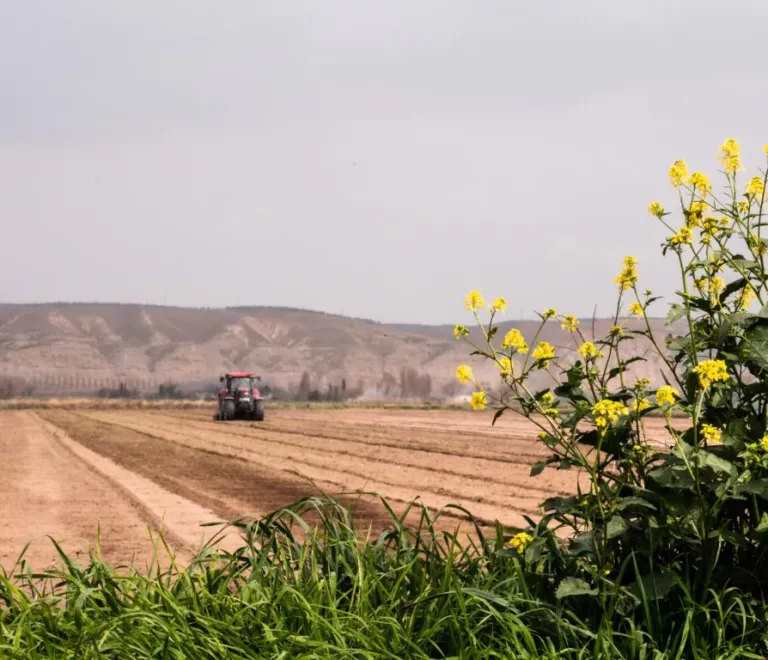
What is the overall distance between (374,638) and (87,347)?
104 metres

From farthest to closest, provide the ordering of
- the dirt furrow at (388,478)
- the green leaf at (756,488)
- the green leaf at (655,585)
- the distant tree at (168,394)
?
the distant tree at (168,394)
the dirt furrow at (388,478)
the green leaf at (655,585)
the green leaf at (756,488)

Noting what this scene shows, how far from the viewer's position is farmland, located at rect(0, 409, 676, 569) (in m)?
11.7

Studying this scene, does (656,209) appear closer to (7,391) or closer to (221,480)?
(221,480)

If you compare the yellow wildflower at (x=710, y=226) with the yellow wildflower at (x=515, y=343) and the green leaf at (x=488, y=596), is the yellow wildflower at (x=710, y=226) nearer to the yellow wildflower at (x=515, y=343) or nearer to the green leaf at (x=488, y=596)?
the yellow wildflower at (x=515, y=343)

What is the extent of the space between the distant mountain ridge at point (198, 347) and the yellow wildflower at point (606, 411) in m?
87.9

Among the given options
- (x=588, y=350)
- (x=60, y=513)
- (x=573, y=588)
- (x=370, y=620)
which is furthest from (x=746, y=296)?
(x=60, y=513)

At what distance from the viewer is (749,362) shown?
4559mm

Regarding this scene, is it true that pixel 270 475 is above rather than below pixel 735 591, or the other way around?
below

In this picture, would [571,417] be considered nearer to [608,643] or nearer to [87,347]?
[608,643]

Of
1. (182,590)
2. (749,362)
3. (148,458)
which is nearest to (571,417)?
(749,362)

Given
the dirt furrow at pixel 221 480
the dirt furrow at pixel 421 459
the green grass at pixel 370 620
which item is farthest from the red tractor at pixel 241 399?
the green grass at pixel 370 620

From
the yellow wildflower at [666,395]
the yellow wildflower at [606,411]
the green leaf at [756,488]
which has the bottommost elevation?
the green leaf at [756,488]

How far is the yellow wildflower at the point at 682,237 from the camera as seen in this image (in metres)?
4.67

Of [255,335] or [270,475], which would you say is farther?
[255,335]
